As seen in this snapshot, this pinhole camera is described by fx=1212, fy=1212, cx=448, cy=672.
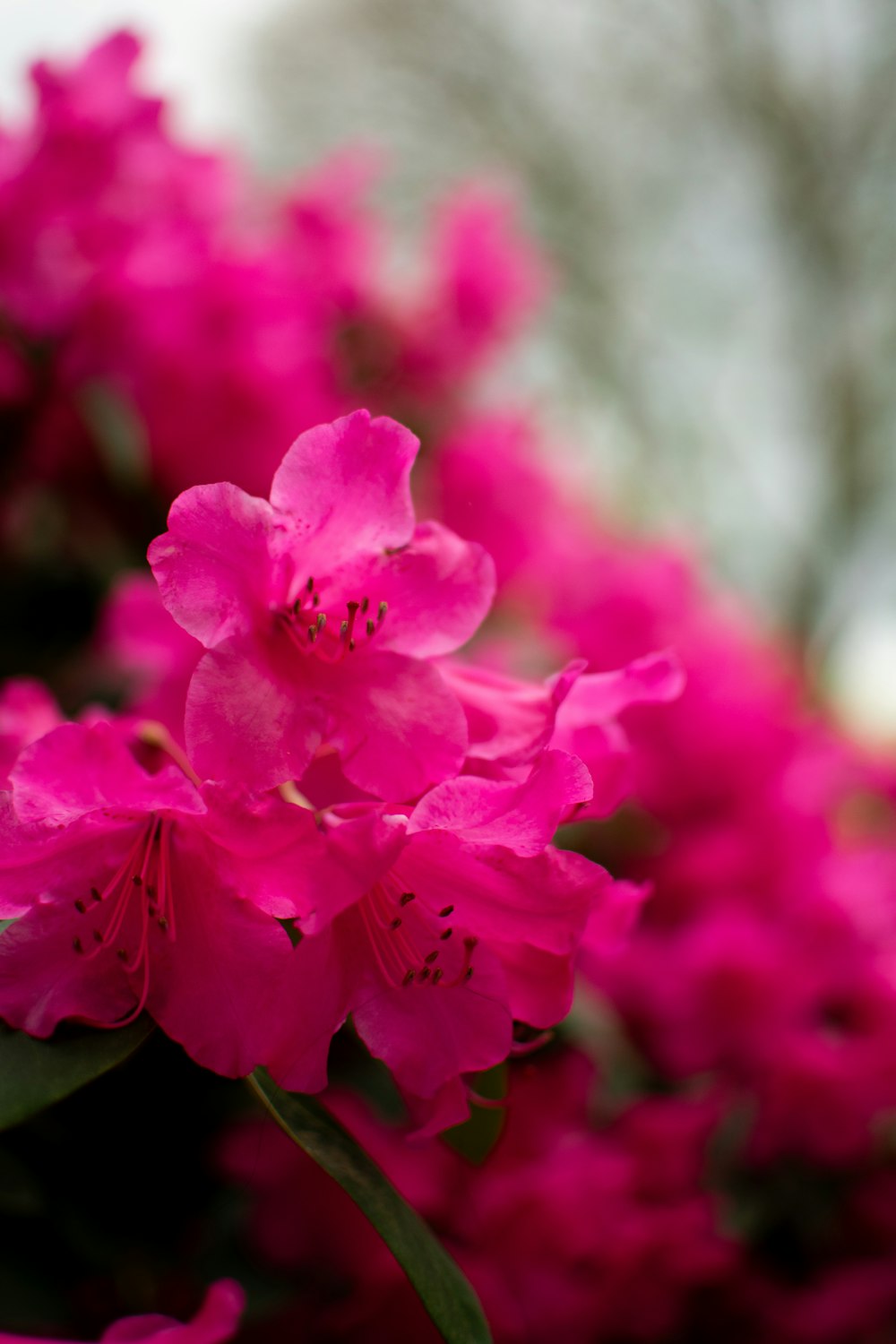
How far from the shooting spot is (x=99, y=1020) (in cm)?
41

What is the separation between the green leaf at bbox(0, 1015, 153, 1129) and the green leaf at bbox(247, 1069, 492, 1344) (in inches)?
1.8

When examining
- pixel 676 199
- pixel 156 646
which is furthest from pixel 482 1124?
pixel 676 199

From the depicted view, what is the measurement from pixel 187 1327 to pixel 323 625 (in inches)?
9.6

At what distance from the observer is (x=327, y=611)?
463 mm

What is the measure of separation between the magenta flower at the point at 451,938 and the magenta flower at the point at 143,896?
0.05 feet

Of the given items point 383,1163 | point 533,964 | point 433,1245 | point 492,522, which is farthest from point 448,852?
point 492,522

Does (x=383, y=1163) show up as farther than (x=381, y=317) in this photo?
No

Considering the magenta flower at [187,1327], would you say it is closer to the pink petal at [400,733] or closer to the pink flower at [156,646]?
the pink petal at [400,733]

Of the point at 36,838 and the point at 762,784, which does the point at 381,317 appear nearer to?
the point at 762,784

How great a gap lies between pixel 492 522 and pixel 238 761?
83 centimetres

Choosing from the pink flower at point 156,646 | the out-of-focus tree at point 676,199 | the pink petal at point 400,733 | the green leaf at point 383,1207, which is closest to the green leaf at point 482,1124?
the green leaf at point 383,1207

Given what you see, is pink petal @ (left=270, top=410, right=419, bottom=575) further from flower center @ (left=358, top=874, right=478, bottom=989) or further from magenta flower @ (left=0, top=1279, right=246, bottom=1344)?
magenta flower @ (left=0, top=1279, right=246, bottom=1344)

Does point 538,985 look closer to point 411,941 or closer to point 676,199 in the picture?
point 411,941

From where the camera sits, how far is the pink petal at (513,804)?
396mm
